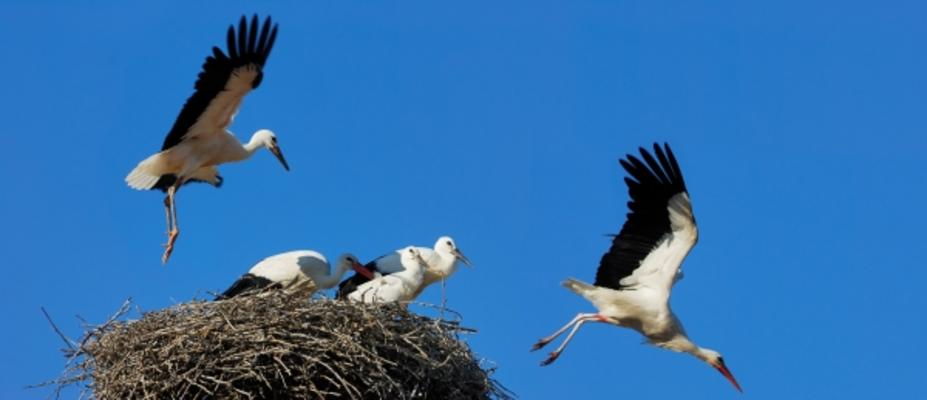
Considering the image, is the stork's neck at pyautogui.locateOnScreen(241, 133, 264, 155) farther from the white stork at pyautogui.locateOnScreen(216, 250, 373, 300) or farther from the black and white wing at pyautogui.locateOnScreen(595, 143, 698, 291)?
the black and white wing at pyautogui.locateOnScreen(595, 143, 698, 291)

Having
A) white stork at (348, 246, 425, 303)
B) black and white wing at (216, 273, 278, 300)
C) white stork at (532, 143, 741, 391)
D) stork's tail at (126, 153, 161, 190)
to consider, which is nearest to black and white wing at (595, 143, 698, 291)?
white stork at (532, 143, 741, 391)

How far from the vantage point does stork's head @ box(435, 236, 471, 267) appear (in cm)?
1343

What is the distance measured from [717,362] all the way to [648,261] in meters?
1.15

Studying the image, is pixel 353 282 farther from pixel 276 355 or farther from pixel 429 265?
pixel 276 355

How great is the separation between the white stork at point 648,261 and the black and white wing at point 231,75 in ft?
8.36

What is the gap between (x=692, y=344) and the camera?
12.2m

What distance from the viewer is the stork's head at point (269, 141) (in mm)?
13375

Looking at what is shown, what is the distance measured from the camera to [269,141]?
43.9 ft

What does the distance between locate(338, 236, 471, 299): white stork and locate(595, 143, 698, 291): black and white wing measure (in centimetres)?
146

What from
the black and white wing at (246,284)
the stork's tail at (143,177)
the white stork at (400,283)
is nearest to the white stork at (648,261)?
the white stork at (400,283)

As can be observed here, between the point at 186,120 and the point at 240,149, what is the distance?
2.40 ft

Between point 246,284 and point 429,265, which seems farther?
point 429,265

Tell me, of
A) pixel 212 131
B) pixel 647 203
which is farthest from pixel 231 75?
pixel 647 203

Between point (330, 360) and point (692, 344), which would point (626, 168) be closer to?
point (692, 344)
